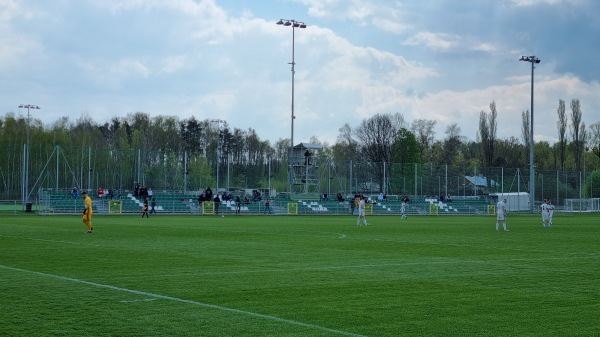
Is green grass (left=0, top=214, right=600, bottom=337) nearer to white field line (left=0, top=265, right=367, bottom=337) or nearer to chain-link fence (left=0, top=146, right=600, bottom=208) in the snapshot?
white field line (left=0, top=265, right=367, bottom=337)

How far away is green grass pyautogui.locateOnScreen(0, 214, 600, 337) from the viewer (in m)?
11.4

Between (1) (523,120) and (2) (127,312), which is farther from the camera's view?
(1) (523,120)

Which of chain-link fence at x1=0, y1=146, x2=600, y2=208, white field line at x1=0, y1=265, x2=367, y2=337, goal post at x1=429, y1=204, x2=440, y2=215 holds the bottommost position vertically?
white field line at x1=0, y1=265, x2=367, y2=337

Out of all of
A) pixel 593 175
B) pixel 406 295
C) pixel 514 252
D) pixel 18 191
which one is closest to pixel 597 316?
pixel 406 295

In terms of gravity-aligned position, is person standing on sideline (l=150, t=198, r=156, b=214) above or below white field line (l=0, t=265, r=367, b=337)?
above

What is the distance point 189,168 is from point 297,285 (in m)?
69.5

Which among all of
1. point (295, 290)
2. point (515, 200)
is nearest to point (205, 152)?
point (515, 200)

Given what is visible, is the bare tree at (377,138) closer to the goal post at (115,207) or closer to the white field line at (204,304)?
the goal post at (115,207)

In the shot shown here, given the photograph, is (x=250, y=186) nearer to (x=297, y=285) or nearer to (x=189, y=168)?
(x=189, y=168)

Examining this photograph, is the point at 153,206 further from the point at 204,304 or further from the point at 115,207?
the point at 204,304

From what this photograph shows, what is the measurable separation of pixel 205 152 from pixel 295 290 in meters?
111

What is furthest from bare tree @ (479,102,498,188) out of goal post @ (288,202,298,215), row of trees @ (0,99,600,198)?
goal post @ (288,202,298,215)

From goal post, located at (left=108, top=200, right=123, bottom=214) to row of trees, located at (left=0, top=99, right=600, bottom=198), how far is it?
10.0m

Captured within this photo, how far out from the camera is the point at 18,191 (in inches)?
3467
